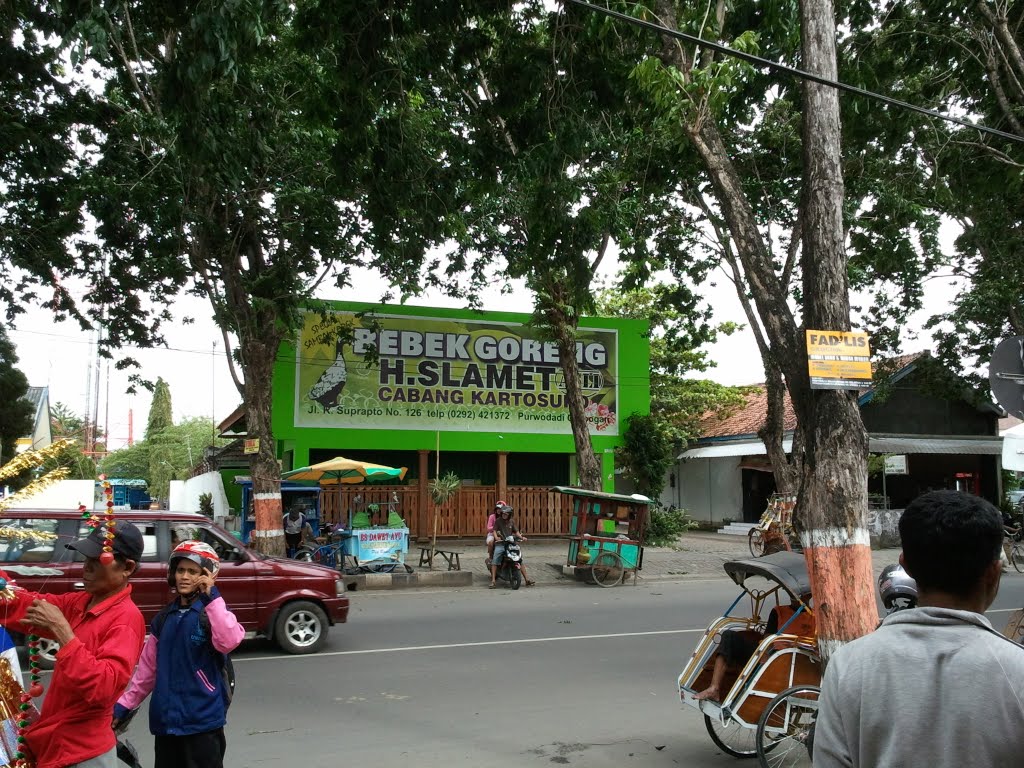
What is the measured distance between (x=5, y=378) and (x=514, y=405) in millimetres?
13444

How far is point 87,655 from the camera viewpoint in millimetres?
3041

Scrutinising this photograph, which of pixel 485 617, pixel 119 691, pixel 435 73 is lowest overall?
pixel 485 617

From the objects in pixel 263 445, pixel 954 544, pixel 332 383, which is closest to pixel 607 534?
pixel 263 445

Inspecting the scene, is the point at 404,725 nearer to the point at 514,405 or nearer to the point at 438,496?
the point at 438,496

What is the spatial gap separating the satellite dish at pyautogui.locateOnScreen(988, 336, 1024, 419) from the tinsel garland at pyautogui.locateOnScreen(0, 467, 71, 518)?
5928 millimetres

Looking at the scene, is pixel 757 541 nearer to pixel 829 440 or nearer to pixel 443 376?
pixel 443 376

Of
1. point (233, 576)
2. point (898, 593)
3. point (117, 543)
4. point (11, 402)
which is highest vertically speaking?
point (11, 402)

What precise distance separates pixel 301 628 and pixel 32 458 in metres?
7.32

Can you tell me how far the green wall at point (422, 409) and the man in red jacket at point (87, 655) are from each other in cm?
1603

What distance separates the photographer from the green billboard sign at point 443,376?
22.0 meters

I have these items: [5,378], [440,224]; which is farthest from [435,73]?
[5,378]

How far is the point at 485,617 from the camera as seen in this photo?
12.4 m

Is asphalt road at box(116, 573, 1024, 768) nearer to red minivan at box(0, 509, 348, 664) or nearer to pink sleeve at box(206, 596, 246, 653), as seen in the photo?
red minivan at box(0, 509, 348, 664)

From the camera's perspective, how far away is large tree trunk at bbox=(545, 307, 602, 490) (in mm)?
19188
